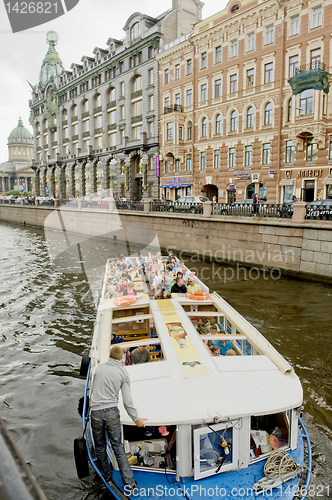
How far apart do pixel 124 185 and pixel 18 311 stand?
31.4 m

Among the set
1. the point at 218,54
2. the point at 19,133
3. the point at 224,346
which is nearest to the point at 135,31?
the point at 218,54

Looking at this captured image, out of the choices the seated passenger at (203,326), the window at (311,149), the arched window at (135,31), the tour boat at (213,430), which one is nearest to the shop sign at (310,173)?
the window at (311,149)

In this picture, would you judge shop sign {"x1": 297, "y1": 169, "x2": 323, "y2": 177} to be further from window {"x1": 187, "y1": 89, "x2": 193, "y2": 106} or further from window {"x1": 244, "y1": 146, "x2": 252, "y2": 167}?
window {"x1": 187, "y1": 89, "x2": 193, "y2": 106}

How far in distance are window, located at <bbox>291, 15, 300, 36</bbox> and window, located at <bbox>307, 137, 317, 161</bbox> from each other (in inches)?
295

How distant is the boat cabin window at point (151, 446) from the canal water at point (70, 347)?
116cm

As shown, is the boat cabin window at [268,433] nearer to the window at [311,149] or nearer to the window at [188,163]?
the window at [311,149]

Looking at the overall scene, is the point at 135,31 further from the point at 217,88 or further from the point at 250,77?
the point at 250,77

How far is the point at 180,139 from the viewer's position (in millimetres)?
33656

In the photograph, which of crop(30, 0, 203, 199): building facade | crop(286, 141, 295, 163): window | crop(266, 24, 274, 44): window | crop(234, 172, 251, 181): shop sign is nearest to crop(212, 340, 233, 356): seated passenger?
Result: crop(286, 141, 295, 163): window

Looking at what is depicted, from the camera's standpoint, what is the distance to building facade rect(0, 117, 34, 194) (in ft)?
421

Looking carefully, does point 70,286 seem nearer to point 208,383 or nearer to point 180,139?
point 208,383

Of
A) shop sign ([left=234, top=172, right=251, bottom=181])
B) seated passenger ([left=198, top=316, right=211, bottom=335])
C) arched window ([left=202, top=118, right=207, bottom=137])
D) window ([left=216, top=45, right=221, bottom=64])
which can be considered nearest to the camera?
seated passenger ([left=198, top=316, right=211, bottom=335])

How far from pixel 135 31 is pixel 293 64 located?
22420 mm

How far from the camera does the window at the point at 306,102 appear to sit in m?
23.3
